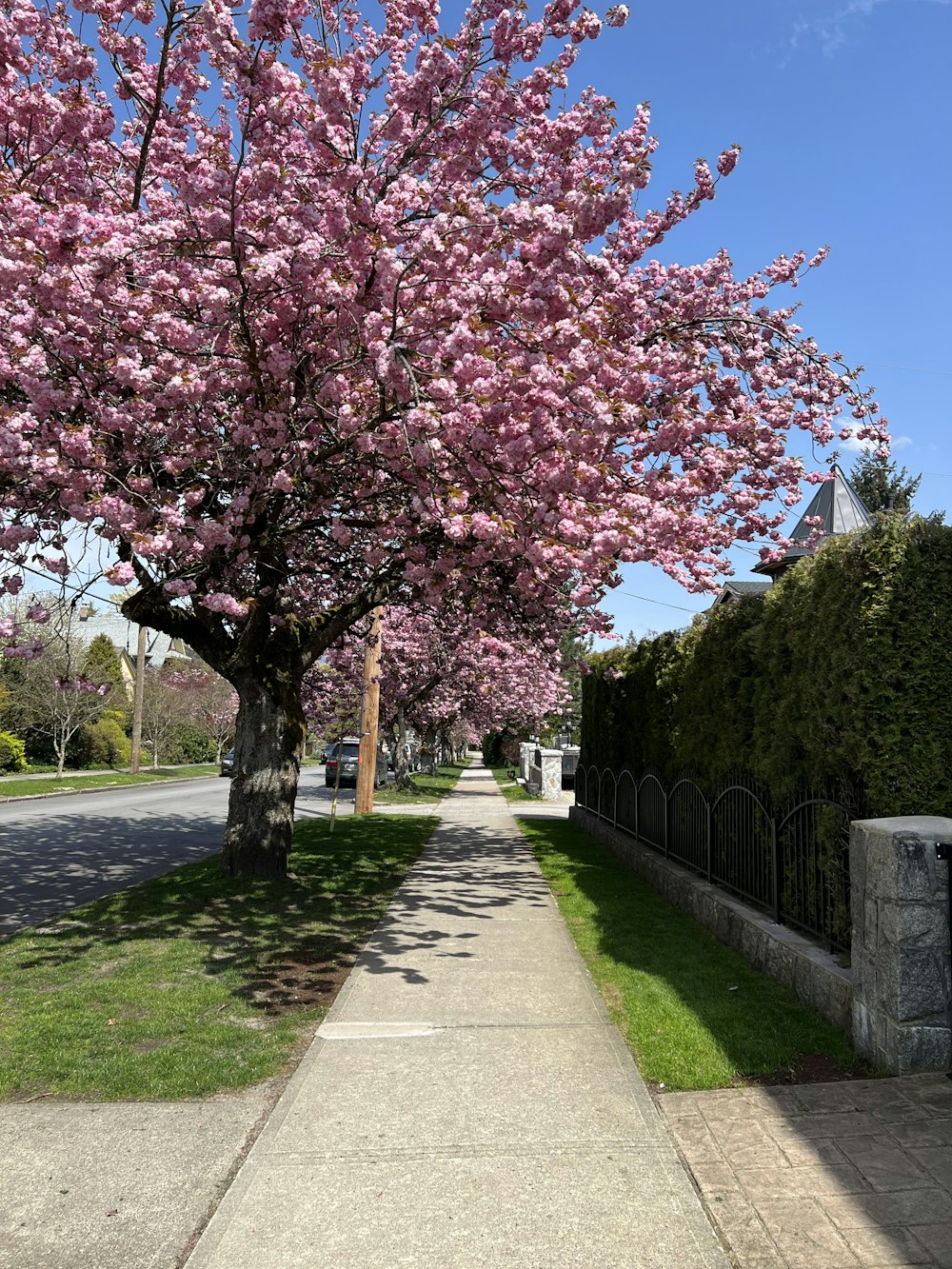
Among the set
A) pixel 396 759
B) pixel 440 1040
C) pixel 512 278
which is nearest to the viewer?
pixel 440 1040

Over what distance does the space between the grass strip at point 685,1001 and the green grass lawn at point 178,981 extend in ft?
6.53

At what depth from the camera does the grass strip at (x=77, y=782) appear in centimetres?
2650

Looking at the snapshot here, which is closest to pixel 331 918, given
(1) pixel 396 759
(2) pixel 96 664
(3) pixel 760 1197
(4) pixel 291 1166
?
(4) pixel 291 1166

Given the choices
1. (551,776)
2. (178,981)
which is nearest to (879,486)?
(551,776)

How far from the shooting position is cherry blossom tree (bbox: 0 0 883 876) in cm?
598

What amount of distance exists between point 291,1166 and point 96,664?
38.9 m

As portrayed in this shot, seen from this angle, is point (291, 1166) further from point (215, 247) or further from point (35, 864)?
point (35, 864)

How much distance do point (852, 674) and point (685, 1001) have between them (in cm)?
235

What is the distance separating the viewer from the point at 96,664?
39.0 m

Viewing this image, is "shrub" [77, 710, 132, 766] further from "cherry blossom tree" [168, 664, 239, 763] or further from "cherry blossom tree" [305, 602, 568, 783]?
"cherry blossom tree" [305, 602, 568, 783]

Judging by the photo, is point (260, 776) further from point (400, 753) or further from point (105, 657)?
point (105, 657)

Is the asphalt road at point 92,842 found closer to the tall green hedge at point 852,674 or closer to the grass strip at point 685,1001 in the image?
the grass strip at point 685,1001

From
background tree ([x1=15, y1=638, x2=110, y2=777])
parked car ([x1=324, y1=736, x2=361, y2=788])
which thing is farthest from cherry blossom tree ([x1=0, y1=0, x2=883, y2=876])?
background tree ([x1=15, y1=638, x2=110, y2=777])

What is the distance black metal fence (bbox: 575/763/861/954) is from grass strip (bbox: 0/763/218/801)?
67.5ft
